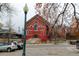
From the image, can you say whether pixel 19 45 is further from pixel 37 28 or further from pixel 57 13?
pixel 57 13

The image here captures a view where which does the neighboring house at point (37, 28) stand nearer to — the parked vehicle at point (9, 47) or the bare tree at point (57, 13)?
the bare tree at point (57, 13)

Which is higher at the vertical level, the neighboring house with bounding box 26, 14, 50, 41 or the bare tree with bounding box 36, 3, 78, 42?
the bare tree with bounding box 36, 3, 78, 42

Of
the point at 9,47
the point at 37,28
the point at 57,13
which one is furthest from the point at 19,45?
the point at 57,13

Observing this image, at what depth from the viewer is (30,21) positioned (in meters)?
4.67

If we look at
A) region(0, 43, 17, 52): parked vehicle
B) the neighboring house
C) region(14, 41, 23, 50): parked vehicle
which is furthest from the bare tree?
region(0, 43, 17, 52): parked vehicle

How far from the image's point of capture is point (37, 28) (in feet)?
15.4

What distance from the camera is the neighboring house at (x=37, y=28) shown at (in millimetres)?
4656

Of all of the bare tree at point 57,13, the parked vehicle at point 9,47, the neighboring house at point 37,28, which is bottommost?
the parked vehicle at point 9,47

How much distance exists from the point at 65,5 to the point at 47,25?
0.45 meters

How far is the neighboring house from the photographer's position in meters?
4.66

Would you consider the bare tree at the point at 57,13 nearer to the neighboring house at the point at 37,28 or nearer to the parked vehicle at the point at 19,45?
the neighboring house at the point at 37,28

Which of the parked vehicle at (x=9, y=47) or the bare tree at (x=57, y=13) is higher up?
the bare tree at (x=57, y=13)

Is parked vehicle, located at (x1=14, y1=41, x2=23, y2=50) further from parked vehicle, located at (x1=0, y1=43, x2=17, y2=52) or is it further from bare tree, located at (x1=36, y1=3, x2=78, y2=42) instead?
bare tree, located at (x1=36, y1=3, x2=78, y2=42)

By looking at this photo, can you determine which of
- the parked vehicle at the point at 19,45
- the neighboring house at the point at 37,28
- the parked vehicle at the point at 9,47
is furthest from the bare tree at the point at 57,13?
the parked vehicle at the point at 9,47
